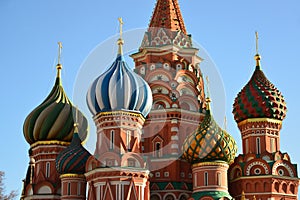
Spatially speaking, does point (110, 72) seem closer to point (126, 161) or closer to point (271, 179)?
point (126, 161)

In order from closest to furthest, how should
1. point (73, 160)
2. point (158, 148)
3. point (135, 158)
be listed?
point (135, 158)
point (73, 160)
point (158, 148)

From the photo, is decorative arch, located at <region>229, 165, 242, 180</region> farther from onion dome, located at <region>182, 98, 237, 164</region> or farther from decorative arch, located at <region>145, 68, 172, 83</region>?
decorative arch, located at <region>145, 68, 172, 83</region>

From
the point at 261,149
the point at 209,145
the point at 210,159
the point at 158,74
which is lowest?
the point at 210,159

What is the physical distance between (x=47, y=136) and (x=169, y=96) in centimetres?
592

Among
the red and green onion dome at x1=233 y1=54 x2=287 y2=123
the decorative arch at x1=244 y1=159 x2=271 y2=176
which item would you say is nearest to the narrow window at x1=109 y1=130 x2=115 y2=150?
the decorative arch at x1=244 y1=159 x2=271 y2=176

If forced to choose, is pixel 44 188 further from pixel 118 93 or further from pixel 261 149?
pixel 261 149

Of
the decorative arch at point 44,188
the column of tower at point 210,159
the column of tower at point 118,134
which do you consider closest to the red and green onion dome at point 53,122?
the decorative arch at point 44,188

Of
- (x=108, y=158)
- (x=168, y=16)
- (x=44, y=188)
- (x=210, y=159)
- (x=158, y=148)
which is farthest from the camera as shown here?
(x=168, y=16)

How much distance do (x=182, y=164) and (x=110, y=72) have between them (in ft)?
16.8

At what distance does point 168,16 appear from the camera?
33.6 metres

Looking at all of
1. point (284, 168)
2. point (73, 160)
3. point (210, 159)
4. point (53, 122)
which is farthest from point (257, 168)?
point (53, 122)

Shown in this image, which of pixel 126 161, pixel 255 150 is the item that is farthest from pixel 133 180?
pixel 255 150

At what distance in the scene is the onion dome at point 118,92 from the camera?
2731cm

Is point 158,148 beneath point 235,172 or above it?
above
